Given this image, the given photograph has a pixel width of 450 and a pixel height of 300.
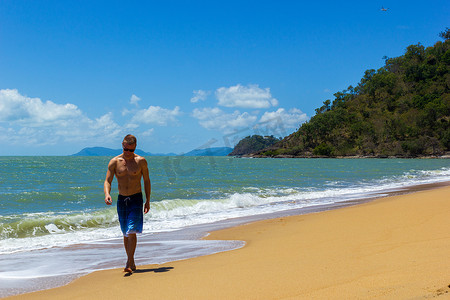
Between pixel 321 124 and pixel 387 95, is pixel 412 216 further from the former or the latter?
pixel 387 95

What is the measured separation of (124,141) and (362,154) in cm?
13207

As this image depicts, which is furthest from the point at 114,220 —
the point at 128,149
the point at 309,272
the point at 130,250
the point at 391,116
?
the point at 391,116

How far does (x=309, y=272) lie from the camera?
4.18 metres

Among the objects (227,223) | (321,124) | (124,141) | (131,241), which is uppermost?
(321,124)

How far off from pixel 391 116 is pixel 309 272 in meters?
140

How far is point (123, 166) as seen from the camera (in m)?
5.38

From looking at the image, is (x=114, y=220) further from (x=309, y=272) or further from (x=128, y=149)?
(x=309, y=272)

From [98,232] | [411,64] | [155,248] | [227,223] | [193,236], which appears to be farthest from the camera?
[411,64]

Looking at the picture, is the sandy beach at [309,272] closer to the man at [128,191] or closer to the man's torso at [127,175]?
the man at [128,191]

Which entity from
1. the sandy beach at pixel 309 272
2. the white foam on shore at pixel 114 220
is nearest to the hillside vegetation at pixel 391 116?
the white foam on shore at pixel 114 220

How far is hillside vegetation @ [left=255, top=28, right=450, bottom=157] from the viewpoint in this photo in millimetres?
113125

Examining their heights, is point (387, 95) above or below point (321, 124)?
above

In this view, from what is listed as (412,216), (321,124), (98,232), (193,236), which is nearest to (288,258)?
(193,236)

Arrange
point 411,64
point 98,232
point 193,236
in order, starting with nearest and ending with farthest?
1. point 193,236
2. point 98,232
3. point 411,64
